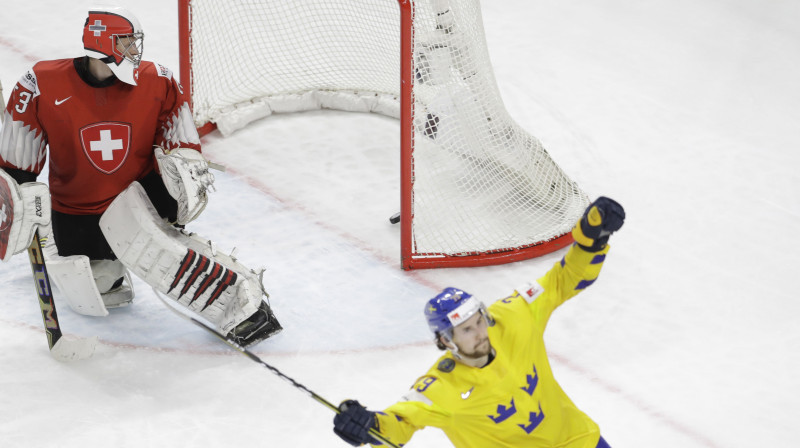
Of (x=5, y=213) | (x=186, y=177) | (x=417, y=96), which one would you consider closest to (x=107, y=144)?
(x=186, y=177)

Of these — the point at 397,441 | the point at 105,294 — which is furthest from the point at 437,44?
the point at 397,441

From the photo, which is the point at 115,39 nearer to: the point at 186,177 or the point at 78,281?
the point at 186,177

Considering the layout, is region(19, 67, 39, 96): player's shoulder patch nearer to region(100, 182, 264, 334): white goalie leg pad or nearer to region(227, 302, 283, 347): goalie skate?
Answer: region(100, 182, 264, 334): white goalie leg pad

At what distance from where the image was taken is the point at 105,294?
407 cm

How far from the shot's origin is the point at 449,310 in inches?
105

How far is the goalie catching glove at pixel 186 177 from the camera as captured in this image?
3650mm

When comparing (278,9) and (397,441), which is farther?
(278,9)

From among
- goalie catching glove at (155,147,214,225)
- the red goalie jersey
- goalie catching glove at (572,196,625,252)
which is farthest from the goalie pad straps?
goalie catching glove at (572,196,625,252)

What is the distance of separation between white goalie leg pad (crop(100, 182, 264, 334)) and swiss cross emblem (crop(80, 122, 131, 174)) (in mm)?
101

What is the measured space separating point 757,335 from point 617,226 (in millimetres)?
1581

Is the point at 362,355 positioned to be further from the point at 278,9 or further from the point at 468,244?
the point at 278,9

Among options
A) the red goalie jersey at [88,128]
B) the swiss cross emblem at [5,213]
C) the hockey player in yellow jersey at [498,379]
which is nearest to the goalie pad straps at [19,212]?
the swiss cross emblem at [5,213]

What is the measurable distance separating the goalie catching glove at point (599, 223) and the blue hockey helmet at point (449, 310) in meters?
0.33

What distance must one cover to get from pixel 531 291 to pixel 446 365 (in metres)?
0.32
